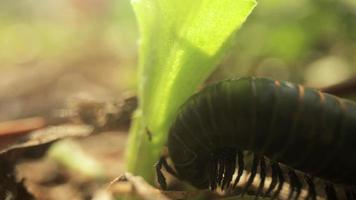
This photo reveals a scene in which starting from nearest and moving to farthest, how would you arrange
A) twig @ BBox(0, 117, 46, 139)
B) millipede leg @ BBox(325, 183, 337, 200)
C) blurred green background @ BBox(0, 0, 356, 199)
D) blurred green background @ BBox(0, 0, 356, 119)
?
millipede leg @ BBox(325, 183, 337, 200) → twig @ BBox(0, 117, 46, 139) → blurred green background @ BBox(0, 0, 356, 199) → blurred green background @ BBox(0, 0, 356, 119)

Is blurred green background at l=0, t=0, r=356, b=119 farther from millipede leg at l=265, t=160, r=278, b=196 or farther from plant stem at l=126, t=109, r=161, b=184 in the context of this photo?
millipede leg at l=265, t=160, r=278, b=196

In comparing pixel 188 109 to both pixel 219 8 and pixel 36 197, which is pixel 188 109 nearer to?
pixel 219 8

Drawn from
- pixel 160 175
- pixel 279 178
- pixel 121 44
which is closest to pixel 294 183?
pixel 279 178

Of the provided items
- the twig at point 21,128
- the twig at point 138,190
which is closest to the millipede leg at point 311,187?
the twig at point 138,190

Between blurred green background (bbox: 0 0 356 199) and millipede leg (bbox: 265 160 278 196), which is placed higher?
millipede leg (bbox: 265 160 278 196)

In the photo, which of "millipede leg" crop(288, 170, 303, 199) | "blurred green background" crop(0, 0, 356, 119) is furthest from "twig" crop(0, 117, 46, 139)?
"millipede leg" crop(288, 170, 303, 199)

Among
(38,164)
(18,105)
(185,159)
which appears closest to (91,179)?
(38,164)

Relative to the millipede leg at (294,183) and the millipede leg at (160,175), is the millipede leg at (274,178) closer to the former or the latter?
the millipede leg at (294,183)
